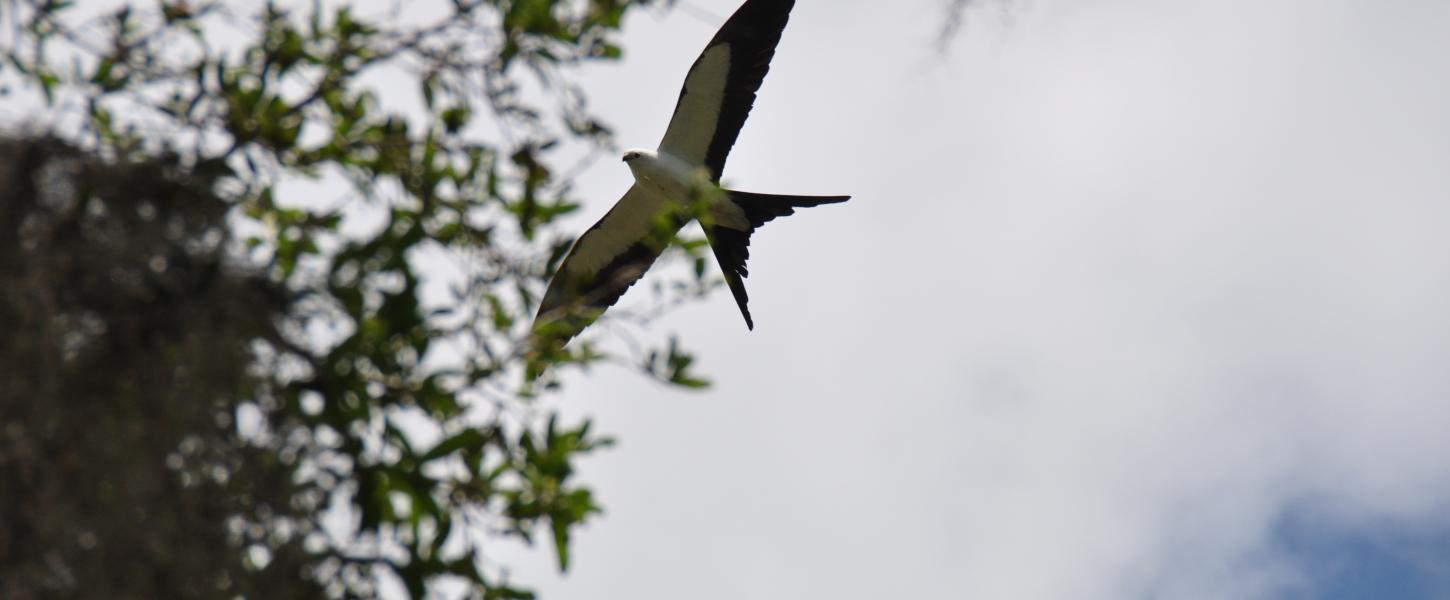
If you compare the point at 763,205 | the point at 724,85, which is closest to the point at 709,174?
the point at 763,205

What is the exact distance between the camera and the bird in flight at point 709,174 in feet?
15.0

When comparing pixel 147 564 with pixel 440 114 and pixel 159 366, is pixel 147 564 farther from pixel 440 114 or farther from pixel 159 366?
pixel 440 114

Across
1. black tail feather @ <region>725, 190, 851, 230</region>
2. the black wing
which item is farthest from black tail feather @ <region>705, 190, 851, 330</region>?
the black wing

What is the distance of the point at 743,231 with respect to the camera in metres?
A: 4.62

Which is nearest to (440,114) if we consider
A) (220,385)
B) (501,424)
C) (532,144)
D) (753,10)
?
(532,144)

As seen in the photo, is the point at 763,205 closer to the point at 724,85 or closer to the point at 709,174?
the point at 709,174

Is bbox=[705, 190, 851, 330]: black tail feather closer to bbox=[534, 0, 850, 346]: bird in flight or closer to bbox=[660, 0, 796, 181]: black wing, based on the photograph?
bbox=[534, 0, 850, 346]: bird in flight

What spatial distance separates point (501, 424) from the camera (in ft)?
7.61

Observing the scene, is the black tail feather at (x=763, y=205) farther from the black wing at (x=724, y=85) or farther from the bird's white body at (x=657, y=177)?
the black wing at (x=724, y=85)

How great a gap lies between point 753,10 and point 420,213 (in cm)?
230

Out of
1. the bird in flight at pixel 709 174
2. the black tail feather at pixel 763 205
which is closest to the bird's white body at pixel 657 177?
the bird in flight at pixel 709 174

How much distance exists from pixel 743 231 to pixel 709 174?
21 centimetres

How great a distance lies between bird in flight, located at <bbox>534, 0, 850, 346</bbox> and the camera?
15.0 ft

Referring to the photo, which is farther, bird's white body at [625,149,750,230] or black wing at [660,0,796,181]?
bird's white body at [625,149,750,230]
